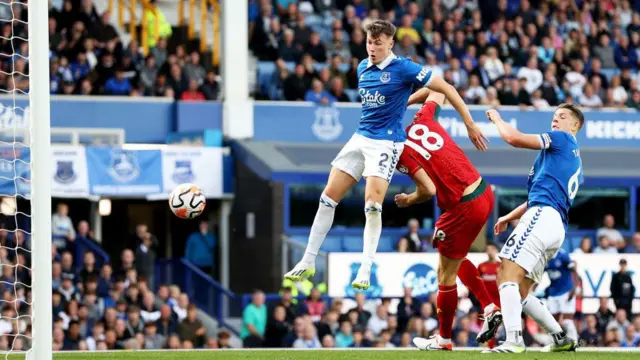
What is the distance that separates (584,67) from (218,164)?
7.72 m

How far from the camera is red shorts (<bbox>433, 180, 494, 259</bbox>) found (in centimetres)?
1088

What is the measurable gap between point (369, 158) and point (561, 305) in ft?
31.4

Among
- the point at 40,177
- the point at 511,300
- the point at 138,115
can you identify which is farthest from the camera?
the point at 138,115

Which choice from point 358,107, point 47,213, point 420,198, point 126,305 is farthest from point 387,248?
point 47,213

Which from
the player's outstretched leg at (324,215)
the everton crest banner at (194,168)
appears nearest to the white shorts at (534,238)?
the player's outstretched leg at (324,215)

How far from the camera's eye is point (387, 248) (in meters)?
21.3

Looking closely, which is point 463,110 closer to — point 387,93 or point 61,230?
point 387,93

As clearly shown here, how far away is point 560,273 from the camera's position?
64.6 ft

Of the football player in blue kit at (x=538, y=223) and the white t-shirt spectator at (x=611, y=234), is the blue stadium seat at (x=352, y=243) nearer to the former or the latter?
the white t-shirt spectator at (x=611, y=234)

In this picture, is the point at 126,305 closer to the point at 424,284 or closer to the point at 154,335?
the point at 154,335

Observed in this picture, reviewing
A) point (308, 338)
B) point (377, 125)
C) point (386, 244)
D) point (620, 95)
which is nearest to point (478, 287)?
point (377, 125)

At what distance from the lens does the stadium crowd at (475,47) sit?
78.3ft

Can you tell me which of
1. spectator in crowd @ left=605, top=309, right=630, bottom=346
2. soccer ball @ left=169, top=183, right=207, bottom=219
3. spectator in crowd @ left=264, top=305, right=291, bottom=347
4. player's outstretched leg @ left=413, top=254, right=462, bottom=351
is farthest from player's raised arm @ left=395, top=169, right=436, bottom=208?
spectator in crowd @ left=605, top=309, right=630, bottom=346

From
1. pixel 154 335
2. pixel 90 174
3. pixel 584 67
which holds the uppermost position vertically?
pixel 584 67
